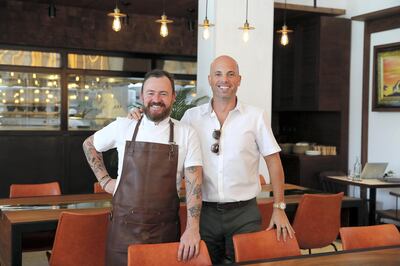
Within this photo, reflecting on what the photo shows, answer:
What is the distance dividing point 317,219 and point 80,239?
179cm

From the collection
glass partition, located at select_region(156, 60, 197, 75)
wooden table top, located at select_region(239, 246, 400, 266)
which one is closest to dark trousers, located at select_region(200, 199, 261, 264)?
wooden table top, located at select_region(239, 246, 400, 266)

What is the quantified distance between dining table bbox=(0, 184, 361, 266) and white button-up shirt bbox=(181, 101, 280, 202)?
3.32 feet

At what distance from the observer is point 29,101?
7.58 m

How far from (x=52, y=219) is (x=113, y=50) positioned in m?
5.04

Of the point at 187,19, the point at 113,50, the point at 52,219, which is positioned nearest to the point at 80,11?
the point at 113,50

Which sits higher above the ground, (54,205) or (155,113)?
(155,113)

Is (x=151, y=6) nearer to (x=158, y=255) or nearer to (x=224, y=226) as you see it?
(x=224, y=226)

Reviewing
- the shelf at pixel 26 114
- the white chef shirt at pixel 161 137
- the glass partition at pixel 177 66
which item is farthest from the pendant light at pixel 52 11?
the white chef shirt at pixel 161 137

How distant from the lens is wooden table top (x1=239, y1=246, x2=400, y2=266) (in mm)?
2231

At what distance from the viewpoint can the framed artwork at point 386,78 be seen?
248 inches

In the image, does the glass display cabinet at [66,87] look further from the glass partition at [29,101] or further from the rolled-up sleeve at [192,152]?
the rolled-up sleeve at [192,152]

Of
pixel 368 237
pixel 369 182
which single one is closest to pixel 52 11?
pixel 369 182

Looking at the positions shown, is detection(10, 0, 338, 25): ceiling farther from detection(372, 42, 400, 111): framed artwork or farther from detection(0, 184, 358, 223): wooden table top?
detection(0, 184, 358, 223): wooden table top

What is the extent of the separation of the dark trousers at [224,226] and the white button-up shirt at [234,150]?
0.07 m
